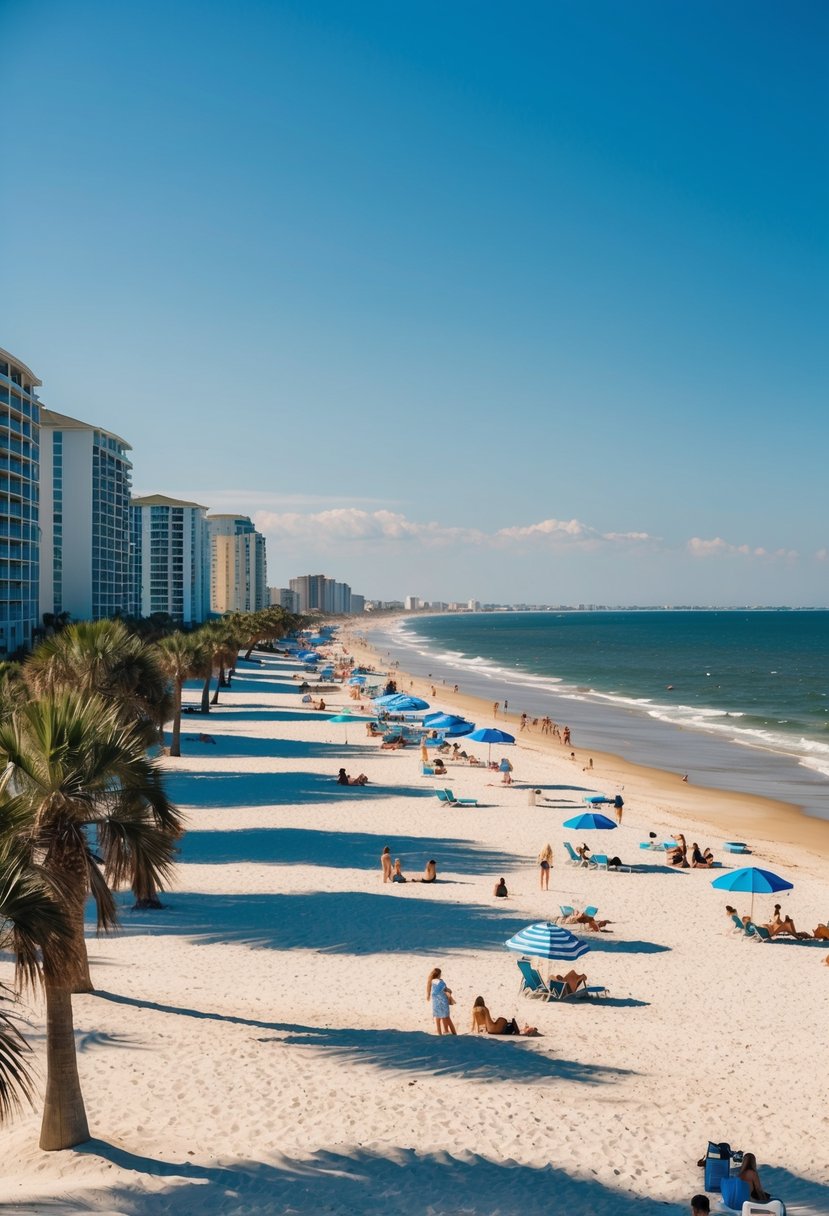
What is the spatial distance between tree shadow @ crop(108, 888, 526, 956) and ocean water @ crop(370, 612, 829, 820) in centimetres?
1852

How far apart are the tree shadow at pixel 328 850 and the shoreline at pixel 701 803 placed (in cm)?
776

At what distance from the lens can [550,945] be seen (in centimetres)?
1353

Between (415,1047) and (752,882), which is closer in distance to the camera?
(415,1047)

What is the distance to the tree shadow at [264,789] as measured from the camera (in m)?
26.2

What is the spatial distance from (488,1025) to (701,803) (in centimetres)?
2183

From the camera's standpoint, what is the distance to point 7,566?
5334cm

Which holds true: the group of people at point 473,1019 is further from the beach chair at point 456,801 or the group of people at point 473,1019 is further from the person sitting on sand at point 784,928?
the beach chair at point 456,801

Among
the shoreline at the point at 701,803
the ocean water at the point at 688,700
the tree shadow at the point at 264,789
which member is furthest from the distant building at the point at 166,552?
the tree shadow at the point at 264,789

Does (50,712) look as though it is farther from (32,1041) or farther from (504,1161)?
(504,1161)

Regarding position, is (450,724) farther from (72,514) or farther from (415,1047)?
(72,514)

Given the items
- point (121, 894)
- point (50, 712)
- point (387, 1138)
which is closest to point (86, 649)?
point (121, 894)

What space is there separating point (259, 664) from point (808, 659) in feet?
222

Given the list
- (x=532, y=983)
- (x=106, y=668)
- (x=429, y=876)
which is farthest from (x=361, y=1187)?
(x=106, y=668)

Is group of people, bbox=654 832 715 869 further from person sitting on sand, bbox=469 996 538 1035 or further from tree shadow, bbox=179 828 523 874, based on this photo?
person sitting on sand, bbox=469 996 538 1035
